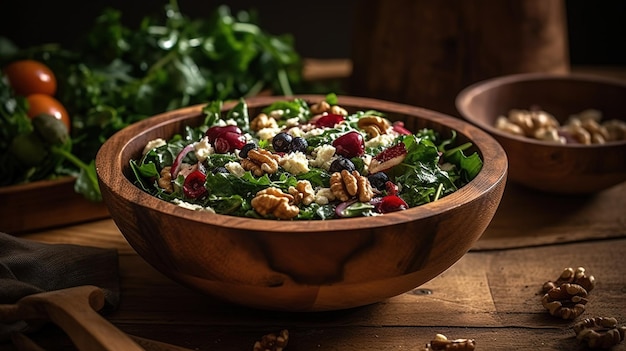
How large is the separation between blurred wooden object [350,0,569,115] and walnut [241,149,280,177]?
1.40 meters

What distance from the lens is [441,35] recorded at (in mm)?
3391

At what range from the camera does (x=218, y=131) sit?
93.5 inches

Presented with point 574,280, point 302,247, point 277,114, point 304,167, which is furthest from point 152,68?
point 574,280

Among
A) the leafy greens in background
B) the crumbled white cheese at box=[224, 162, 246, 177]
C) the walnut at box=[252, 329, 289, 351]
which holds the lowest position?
the leafy greens in background

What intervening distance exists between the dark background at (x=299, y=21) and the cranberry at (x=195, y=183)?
2485 millimetres

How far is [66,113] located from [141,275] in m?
0.94

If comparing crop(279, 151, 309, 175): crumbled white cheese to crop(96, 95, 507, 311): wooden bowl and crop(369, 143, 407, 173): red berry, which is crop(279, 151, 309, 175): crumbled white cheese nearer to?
crop(369, 143, 407, 173): red berry

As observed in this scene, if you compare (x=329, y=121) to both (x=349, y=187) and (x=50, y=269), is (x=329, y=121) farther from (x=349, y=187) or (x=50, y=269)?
(x=50, y=269)

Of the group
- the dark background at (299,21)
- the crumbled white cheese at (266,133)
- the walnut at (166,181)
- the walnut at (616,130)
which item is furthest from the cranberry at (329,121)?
the dark background at (299,21)

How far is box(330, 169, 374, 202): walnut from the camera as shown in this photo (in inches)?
82.0

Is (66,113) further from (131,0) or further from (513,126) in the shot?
(513,126)

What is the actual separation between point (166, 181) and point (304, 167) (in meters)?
0.38

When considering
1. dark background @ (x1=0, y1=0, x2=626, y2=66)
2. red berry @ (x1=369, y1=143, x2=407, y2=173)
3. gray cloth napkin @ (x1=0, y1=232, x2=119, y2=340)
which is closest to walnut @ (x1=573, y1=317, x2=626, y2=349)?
red berry @ (x1=369, y1=143, x2=407, y2=173)

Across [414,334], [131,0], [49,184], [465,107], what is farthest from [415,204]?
[131,0]
